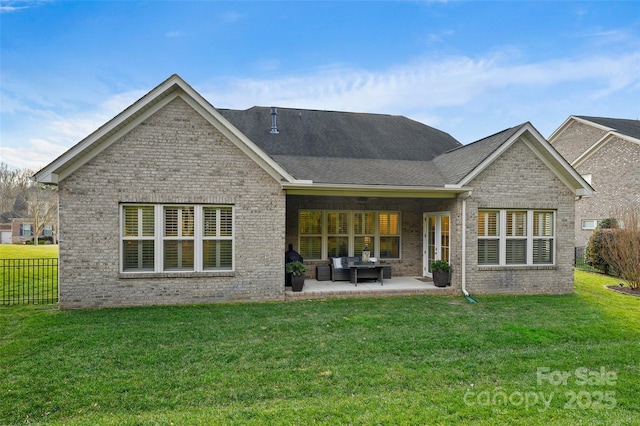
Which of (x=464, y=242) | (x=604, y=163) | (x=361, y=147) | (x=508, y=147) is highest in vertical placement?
(x=604, y=163)

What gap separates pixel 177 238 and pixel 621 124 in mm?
26535

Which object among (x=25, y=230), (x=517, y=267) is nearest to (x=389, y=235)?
(x=517, y=267)

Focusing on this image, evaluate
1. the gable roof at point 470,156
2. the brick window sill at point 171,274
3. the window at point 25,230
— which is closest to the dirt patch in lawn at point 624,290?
the gable roof at point 470,156

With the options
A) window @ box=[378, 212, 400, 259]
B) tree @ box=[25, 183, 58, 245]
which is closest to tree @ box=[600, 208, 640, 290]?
window @ box=[378, 212, 400, 259]

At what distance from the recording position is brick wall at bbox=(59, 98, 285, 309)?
8.32 m

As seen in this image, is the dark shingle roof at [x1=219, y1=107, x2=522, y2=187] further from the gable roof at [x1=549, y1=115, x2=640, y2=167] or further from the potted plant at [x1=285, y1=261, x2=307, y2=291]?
the gable roof at [x1=549, y1=115, x2=640, y2=167]

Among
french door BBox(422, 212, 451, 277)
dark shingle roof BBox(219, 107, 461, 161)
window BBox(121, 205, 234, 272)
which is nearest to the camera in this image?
window BBox(121, 205, 234, 272)

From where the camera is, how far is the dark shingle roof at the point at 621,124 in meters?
20.4

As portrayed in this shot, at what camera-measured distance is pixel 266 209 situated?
918cm

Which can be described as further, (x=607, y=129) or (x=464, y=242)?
(x=607, y=129)

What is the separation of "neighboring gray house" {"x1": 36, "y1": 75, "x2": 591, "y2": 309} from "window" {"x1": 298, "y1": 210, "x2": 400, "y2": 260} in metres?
0.04

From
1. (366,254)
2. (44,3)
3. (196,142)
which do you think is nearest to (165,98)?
(196,142)

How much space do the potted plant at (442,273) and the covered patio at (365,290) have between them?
17cm

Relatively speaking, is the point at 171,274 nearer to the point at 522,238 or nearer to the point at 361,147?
the point at 361,147
